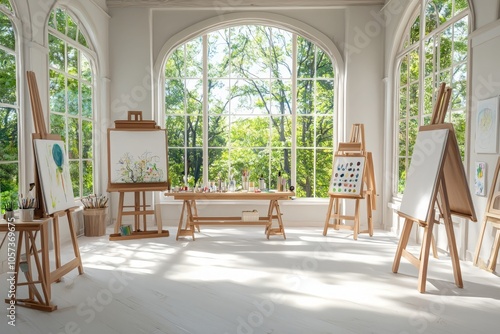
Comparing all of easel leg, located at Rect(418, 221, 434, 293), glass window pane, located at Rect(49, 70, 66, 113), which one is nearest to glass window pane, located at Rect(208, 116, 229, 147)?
glass window pane, located at Rect(49, 70, 66, 113)

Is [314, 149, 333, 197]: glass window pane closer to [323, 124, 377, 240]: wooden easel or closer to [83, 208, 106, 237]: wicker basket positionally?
[323, 124, 377, 240]: wooden easel

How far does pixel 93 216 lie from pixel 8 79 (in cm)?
234

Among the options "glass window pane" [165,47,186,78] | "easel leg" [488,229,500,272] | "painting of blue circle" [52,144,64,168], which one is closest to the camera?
"painting of blue circle" [52,144,64,168]

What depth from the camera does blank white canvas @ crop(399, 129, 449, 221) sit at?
3748mm

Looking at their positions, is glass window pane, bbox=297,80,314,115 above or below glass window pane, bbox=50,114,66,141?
above

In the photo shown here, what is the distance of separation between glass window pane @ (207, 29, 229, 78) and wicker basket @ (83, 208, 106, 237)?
362cm

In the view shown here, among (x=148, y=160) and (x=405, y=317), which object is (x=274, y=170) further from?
(x=405, y=317)

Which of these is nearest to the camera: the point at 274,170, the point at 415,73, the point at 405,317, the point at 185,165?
the point at 405,317

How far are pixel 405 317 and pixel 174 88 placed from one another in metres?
5.77

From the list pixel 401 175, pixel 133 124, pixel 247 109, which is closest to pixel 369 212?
pixel 401 175

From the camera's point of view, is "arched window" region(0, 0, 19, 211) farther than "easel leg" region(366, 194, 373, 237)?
No

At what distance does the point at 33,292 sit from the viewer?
3.36 meters

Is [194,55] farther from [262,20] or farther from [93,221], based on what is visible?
[93,221]

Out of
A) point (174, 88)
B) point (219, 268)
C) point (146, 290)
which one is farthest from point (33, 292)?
point (174, 88)
